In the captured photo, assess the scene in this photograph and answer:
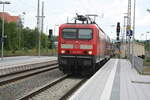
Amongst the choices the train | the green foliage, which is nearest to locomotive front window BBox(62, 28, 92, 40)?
the train

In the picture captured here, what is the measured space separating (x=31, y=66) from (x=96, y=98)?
17.5m

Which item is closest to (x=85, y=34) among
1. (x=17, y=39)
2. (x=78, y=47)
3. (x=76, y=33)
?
(x=76, y=33)

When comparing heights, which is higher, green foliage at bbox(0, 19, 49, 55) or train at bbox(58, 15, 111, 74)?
green foliage at bbox(0, 19, 49, 55)

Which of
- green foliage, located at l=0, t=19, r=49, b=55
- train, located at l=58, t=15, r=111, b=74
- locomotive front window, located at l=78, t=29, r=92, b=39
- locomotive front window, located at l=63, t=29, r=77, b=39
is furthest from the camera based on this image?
green foliage, located at l=0, t=19, r=49, b=55

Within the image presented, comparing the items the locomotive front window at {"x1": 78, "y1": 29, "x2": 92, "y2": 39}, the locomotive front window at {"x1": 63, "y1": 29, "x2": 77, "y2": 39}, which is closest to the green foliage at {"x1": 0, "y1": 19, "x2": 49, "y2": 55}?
the locomotive front window at {"x1": 63, "y1": 29, "x2": 77, "y2": 39}

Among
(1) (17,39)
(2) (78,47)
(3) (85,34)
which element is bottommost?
(2) (78,47)

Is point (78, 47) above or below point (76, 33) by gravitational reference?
below

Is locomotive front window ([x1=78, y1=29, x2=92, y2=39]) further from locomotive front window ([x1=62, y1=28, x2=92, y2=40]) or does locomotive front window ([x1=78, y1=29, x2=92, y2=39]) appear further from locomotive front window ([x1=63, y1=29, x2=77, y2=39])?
locomotive front window ([x1=63, y1=29, x2=77, y2=39])

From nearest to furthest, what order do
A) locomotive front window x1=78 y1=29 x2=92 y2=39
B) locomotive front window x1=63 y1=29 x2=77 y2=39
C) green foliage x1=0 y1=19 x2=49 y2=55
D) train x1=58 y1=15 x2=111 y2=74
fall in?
train x1=58 y1=15 x2=111 y2=74
locomotive front window x1=78 y1=29 x2=92 y2=39
locomotive front window x1=63 y1=29 x2=77 y2=39
green foliage x1=0 y1=19 x2=49 y2=55

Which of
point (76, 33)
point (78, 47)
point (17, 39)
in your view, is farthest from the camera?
point (17, 39)

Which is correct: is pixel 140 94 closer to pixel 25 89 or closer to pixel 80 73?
pixel 25 89

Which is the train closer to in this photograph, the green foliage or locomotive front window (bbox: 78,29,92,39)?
locomotive front window (bbox: 78,29,92,39)

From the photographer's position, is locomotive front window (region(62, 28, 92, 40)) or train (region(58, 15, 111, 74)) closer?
train (region(58, 15, 111, 74))

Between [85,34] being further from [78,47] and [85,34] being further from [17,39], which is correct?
[17,39]
